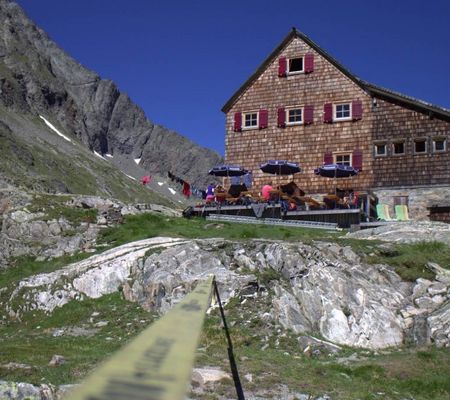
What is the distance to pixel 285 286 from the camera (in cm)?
1614

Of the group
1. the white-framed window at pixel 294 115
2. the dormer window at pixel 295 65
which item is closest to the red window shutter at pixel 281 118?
→ the white-framed window at pixel 294 115

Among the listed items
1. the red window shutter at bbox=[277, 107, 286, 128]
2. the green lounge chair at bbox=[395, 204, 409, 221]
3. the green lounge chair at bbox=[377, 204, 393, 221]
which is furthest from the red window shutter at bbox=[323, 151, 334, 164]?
the green lounge chair at bbox=[395, 204, 409, 221]

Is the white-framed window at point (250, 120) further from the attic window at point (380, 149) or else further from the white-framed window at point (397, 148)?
the white-framed window at point (397, 148)

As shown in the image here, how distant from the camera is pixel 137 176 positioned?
167250mm

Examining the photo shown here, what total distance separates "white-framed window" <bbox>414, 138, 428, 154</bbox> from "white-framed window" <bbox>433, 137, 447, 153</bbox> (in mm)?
507

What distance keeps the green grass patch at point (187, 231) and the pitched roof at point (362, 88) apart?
12.1 m

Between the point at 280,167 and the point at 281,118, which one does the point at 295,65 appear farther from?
the point at 280,167

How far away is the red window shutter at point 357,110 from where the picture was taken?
3403 centimetres

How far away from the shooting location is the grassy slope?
10.3m

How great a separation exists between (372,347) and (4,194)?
1901 centimetres

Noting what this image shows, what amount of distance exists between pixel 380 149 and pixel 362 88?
4.11 meters

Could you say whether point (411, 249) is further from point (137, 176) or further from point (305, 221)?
point (137, 176)

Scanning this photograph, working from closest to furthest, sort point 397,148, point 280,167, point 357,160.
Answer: point 280,167 < point 397,148 < point 357,160

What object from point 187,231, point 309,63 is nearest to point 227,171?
point 309,63
